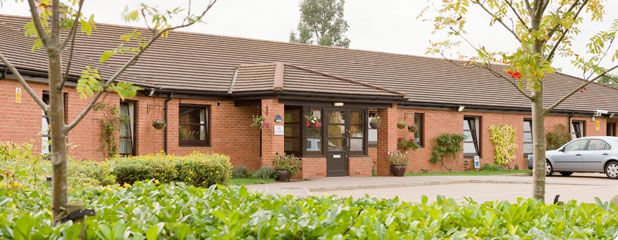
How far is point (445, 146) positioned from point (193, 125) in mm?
10318

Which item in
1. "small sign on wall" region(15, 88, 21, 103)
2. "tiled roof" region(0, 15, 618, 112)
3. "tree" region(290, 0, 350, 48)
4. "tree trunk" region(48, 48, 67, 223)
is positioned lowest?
"tree trunk" region(48, 48, 67, 223)

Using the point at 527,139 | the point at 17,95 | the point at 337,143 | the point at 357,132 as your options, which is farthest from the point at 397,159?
the point at 17,95

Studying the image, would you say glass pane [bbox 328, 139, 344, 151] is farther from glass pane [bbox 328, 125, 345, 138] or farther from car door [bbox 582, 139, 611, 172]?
car door [bbox 582, 139, 611, 172]

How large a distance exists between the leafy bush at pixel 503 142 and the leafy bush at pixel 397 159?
657 cm

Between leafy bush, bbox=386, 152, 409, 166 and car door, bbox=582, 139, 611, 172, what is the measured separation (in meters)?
6.05

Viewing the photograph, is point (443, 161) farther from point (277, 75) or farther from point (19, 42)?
point (19, 42)

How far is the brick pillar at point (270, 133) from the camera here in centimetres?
2241

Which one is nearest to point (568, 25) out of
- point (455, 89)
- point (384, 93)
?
point (384, 93)

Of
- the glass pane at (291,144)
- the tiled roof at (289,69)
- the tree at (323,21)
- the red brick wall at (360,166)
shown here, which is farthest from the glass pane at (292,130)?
the tree at (323,21)

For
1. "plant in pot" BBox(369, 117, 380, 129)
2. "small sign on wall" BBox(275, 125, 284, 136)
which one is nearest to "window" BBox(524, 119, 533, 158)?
"plant in pot" BBox(369, 117, 380, 129)

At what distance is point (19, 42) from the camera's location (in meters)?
19.8

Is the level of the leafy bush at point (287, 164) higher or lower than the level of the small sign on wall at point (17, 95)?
lower

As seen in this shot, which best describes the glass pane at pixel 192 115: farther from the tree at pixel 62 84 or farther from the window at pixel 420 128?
the tree at pixel 62 84

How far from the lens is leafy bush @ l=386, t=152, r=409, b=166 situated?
25.0 meters
